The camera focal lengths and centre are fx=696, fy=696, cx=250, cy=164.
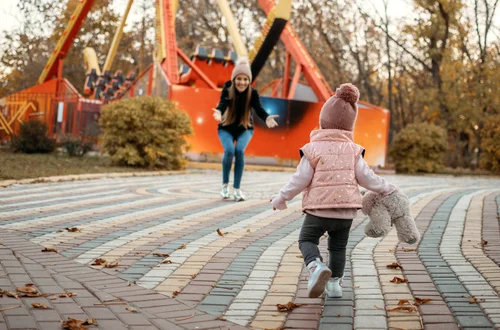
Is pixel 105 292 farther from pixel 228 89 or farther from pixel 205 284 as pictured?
pixel 228 89

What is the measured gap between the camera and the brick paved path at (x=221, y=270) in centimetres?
347

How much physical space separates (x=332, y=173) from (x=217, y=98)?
51.0 ft

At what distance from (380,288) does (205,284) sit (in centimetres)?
105

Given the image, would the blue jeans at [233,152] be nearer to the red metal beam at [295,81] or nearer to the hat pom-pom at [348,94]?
the hat pom-pom at [348,94]

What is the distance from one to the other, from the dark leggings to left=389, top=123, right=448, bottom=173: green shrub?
18.5m

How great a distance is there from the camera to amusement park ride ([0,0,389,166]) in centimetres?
1941

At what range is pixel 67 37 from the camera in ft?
88.0

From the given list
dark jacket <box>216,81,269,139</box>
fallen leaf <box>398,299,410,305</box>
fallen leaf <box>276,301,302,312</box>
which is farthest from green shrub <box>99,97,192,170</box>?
fallen leaf <box>398,299,410,305</box>

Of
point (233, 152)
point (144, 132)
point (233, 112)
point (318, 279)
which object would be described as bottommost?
point (318, 279)

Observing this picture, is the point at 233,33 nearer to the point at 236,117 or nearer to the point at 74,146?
the point at 74,146

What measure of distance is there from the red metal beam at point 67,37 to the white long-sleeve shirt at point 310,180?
75.2 ft

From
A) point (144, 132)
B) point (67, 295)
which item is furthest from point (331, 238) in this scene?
point (144, 132)

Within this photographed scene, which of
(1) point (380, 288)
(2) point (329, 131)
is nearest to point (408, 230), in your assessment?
(1) point (380, 288)

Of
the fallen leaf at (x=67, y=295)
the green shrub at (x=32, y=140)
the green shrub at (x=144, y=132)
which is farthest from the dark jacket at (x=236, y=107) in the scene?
the green shrub at (x=32, y=140)
